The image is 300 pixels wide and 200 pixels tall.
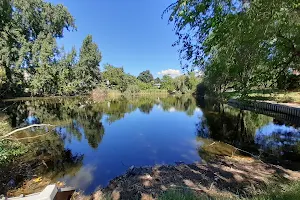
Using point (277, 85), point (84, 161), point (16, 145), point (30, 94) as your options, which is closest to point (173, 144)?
point (84, 161)

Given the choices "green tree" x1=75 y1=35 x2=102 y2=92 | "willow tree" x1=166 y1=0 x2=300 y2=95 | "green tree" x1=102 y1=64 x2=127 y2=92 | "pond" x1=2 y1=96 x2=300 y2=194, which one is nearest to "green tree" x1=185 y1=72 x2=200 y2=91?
"green tree" x1=102 y1=64 x2=127 y2=92

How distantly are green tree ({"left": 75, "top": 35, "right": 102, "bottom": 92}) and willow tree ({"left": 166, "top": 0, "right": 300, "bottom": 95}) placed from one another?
4671 cm

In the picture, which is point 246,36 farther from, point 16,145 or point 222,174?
point 16,145

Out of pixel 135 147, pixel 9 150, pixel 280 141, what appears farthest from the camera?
pixel 280 141

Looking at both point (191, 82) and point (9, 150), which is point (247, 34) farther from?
point (191, 82)

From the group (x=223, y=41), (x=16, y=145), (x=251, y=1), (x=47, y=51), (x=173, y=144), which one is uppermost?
(x=47, y=51)

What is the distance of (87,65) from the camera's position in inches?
2082

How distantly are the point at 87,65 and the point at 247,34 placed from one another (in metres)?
52.3

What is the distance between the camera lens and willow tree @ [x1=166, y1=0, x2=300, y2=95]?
3721 millimetres

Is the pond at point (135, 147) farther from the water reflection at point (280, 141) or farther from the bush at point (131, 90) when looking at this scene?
the bush at point (131, 90)

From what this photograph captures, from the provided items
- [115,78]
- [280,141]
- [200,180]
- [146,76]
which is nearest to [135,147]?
[200,180]

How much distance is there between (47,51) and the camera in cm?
3753

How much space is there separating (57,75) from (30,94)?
7.72 metres

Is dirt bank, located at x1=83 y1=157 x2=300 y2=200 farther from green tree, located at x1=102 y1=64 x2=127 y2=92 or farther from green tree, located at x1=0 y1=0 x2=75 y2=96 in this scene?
green tree, located at x1=102 y1=64 x2=127 y2=92
